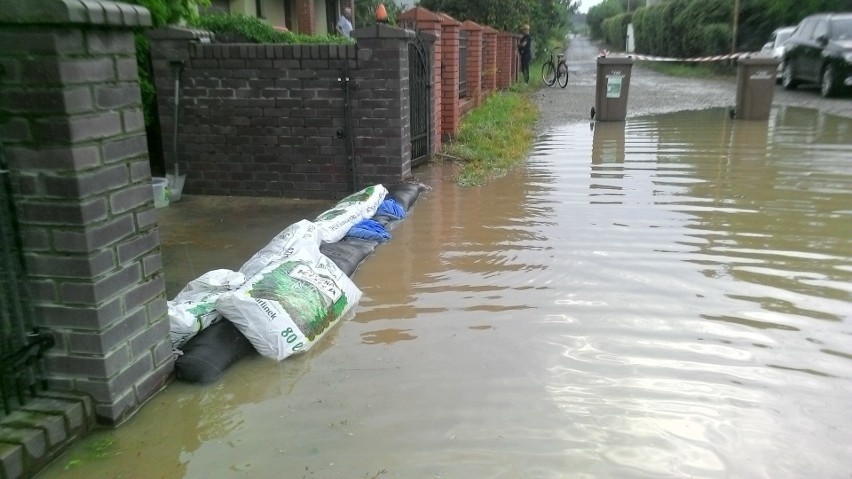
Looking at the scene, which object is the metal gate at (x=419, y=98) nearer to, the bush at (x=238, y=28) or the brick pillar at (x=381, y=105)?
the brick pillar at (x=381, y=105)

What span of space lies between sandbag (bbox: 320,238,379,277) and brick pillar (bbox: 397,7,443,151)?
12.7 feet

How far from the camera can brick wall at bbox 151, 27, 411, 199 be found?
6961 millimetres

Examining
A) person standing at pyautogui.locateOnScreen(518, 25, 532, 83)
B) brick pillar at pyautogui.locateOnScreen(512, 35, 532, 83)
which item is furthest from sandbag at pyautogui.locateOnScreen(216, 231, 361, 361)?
person standing at pyautogui.locateOnScreen(518, 25, 532, 83)

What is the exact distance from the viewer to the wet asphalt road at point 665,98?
14.4m

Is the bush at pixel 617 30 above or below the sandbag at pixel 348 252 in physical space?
above

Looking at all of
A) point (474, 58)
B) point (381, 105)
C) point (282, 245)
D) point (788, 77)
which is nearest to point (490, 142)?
point (381, 105)

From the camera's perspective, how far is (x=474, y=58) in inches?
517

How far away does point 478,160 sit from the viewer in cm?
880

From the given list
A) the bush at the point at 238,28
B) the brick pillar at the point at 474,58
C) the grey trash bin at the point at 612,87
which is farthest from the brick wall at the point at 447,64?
the grey trash bin at the point at 612,87

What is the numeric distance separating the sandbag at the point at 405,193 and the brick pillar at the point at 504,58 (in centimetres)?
1290

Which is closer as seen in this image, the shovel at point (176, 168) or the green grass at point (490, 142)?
the shovel at point (176, 168)

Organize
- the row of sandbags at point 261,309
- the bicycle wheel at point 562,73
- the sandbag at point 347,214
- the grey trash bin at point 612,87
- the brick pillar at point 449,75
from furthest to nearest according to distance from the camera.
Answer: the bicycle wheel at point 562,73 < the grey trash bin at point 612,87 < the brick pillar at point 449,75 < the sandbag at point 347,214 < the row of sandbags at point 261,309

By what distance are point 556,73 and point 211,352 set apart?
20.5m

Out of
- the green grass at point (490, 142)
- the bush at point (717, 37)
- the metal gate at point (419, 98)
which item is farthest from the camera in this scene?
the bush at point (717, 37)
